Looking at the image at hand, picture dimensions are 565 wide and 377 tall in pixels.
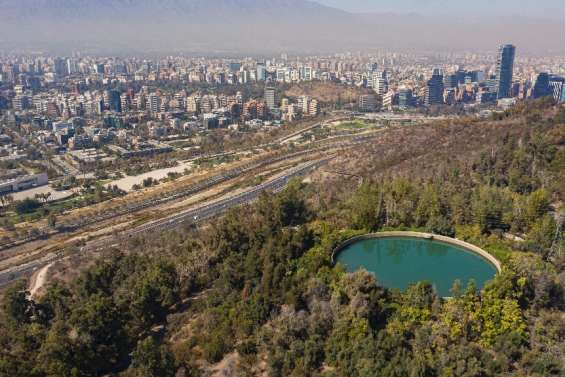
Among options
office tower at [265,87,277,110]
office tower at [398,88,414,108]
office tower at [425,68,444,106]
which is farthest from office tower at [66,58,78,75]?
office tower at [425,68,444,106]

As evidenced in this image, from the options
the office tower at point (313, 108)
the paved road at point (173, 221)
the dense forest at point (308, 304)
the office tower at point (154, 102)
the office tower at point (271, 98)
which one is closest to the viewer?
the dense forest at point (308, 304)

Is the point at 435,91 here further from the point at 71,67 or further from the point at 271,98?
the point at 71,67

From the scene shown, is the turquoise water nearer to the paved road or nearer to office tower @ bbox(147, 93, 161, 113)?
the paved road

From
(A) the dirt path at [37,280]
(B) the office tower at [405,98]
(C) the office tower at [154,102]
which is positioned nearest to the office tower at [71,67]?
(C) the office tower at [154,102]

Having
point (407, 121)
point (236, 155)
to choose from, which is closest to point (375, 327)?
point (236, 155)

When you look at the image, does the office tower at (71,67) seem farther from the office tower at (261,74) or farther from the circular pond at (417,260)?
the circular pond at (417,260)

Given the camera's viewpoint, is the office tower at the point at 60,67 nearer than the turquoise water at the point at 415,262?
No

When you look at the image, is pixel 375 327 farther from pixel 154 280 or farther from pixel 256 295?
pixel 154 280
